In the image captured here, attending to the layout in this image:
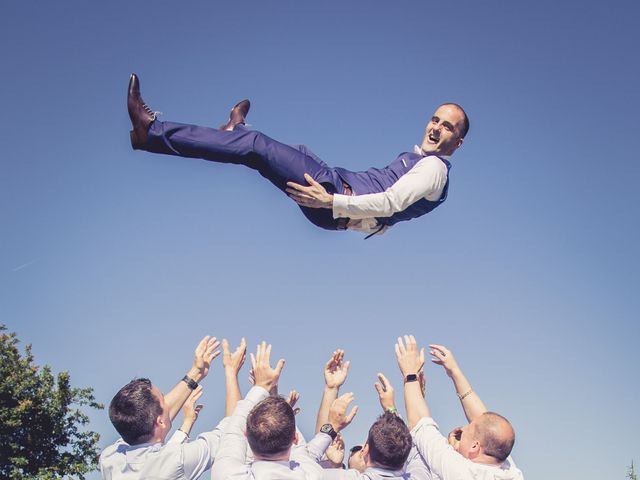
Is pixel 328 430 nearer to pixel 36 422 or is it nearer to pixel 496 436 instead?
pixel 496 436

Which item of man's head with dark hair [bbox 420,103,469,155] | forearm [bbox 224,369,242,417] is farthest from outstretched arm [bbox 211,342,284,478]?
man's head with dark hair [bbox 420,103,469,155]

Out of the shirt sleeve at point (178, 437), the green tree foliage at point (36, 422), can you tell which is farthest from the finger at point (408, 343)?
the green tree foliage at point (36, 422)

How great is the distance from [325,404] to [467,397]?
51.3 inches

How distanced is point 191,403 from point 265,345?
87 centimetres

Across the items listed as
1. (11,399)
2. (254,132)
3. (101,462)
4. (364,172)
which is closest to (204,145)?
(254,132)

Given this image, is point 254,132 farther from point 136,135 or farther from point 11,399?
point 11,399

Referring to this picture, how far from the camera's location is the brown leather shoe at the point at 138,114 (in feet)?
18.8

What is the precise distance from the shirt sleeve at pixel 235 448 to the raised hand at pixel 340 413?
879mm

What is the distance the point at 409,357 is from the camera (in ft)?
18.3

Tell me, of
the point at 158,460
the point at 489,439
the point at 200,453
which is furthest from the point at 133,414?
the point at 489,439

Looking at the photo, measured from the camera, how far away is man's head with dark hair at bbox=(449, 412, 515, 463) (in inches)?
179

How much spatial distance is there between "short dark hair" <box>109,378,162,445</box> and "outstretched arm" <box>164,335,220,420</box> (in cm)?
70

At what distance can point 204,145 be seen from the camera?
5805mm

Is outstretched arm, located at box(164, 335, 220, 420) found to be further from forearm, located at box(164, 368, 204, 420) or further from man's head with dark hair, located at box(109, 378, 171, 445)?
man's head with dark hair, located at box(109, 378, 171, 445)
